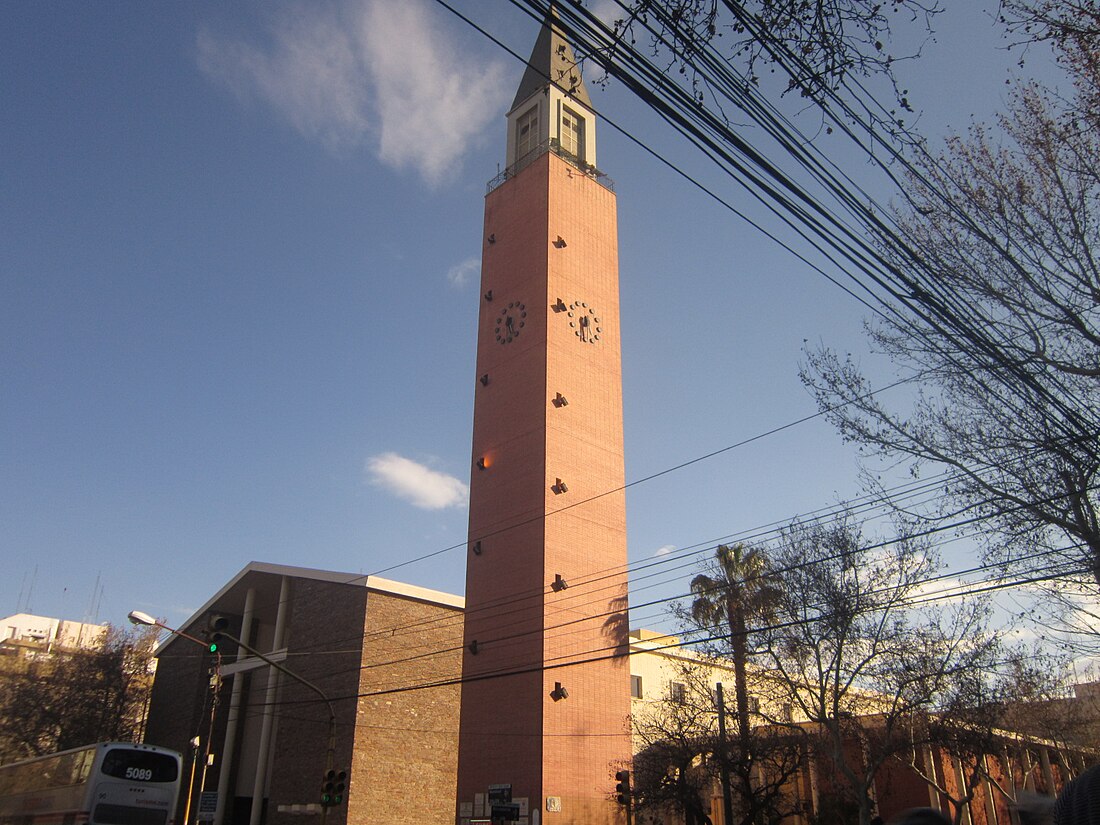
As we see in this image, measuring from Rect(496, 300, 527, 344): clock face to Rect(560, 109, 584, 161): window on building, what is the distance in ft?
28.1

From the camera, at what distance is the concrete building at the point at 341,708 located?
30.1 meters

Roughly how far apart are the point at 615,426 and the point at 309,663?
611 inches

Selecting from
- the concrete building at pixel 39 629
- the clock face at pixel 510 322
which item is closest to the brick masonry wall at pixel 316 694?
the clock face at pixel 510 322

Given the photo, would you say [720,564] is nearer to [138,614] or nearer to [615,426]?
[615,426]

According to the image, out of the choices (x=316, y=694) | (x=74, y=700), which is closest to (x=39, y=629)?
(x=74, y=700)

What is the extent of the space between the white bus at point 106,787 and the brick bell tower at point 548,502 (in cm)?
1036

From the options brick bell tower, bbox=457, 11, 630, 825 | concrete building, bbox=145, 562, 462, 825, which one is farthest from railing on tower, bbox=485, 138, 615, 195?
concrete building, bbox=145, 562, 462, 825

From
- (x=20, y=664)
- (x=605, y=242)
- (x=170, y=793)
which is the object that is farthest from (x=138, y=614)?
(x=20, y=664)

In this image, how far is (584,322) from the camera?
34.5m

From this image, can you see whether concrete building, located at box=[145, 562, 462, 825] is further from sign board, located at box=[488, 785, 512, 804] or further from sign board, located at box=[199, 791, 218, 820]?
A: sign board, located at box=[488, 785, 512, 804]

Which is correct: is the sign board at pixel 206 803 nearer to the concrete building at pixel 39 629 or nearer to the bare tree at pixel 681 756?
the bare tree at pixel 681 756

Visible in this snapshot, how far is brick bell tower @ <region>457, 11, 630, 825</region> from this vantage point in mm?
27734

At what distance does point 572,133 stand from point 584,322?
10437mm

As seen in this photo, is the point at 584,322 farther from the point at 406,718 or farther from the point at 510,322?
the point at 406,718
